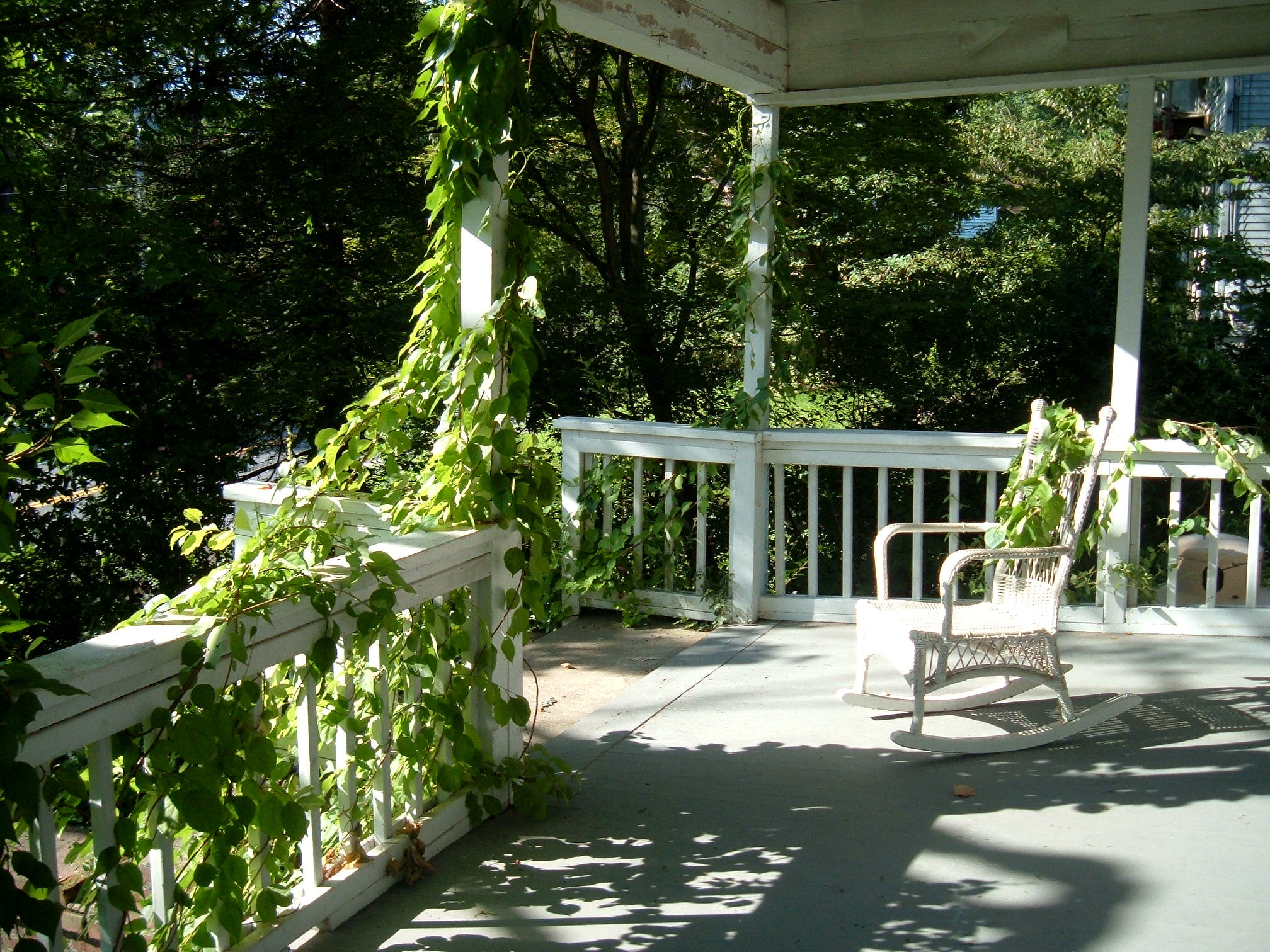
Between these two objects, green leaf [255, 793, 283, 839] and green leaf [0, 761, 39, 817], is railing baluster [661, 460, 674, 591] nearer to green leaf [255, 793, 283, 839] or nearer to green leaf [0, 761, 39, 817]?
green leaf [255, 793, 283, 839]

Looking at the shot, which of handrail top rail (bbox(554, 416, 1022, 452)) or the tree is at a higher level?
the tree

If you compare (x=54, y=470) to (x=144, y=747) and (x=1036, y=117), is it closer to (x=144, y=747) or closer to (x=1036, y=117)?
(x=144, y=747)

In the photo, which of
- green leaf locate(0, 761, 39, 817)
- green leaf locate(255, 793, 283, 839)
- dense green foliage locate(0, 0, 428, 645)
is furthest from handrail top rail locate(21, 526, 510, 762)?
dense green foliage locate(0, 0, 428, 645)

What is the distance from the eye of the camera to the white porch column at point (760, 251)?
4961mm

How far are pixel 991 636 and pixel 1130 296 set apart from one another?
1.91m

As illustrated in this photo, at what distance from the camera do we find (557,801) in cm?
306

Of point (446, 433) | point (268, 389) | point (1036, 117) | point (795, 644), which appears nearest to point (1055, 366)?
point (795, 644)

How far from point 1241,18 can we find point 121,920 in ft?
14.9

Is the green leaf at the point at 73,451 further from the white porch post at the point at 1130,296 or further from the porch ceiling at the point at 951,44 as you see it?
the white porch post at the point at 1130,296

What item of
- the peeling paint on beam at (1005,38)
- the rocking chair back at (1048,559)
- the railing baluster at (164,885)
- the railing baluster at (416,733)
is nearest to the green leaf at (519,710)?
the railing baluster at (416,733)

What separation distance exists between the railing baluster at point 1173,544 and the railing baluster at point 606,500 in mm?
2227

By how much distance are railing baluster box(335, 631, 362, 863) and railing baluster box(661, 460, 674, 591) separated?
101 inches

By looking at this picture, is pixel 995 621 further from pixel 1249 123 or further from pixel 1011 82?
pixel 1249 123

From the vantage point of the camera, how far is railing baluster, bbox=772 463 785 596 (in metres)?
4.95
